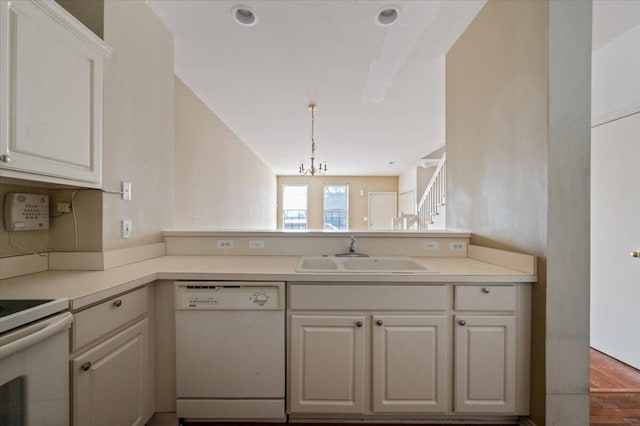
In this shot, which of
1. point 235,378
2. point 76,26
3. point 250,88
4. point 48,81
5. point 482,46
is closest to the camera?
point 48,81

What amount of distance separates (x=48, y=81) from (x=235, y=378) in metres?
1.60

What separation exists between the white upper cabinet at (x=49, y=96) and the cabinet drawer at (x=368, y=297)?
1.19 metres

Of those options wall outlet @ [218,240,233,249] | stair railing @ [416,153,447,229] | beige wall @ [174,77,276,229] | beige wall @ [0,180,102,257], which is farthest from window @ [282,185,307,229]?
beige wall @ [0,180,102,257]

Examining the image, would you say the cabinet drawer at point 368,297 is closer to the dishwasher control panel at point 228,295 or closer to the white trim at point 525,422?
the dishwasher control panel at point 228,295

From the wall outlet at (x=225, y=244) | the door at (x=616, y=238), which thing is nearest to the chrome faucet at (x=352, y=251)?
the wall outlet at (x=225, y=244)

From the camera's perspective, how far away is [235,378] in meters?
1.54

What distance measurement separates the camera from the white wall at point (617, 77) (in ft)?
7.11

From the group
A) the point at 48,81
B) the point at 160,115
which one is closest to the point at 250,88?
Answer: the point at 160,115

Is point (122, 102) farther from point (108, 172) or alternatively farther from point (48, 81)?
point (48, 81)

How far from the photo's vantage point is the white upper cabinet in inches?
41.4

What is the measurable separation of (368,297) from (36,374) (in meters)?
1.30

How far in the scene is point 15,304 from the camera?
3.18 feet

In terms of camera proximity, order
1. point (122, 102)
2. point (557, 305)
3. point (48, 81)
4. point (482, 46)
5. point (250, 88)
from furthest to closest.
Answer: point (250, 88)
point (482, 46)
point (122, 102)
point (557, 305)
point (48, 81)

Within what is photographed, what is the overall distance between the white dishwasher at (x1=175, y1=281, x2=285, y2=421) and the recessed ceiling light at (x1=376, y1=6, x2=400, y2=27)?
196 cm
